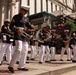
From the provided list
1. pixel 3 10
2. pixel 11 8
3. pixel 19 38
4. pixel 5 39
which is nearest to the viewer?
pixel 19 38

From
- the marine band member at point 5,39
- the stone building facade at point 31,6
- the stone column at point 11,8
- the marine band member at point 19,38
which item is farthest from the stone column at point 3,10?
the marine band member at point 19,38

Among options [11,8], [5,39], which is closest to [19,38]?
[5,39]

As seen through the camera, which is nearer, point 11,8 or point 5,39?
point 5,39

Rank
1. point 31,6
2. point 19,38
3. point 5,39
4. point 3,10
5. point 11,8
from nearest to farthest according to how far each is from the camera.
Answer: point 19,38
point 5,39
point 3,10
point 11,8
point 31,6

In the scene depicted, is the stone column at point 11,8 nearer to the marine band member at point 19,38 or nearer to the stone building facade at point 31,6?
the stone building facade at point 31,6

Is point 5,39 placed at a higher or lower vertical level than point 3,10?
lower

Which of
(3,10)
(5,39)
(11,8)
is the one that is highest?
(11,8)

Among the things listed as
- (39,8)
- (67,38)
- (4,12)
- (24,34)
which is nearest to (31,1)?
(39,8)

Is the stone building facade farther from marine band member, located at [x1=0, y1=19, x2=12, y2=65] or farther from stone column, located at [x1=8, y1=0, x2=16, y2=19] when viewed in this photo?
marine band member, located at [x1=0, y1=19, x2=12, y2=65]

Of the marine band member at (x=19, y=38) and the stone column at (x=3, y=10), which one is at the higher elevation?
the stone column at (x=3, y=10)

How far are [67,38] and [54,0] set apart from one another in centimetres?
4231

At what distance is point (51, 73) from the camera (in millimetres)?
6426

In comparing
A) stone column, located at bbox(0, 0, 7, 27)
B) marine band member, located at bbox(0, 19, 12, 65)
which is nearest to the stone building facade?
stone column, located at bbox(0, 0, 7, 27)

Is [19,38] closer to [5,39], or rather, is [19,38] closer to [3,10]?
[5,39]
